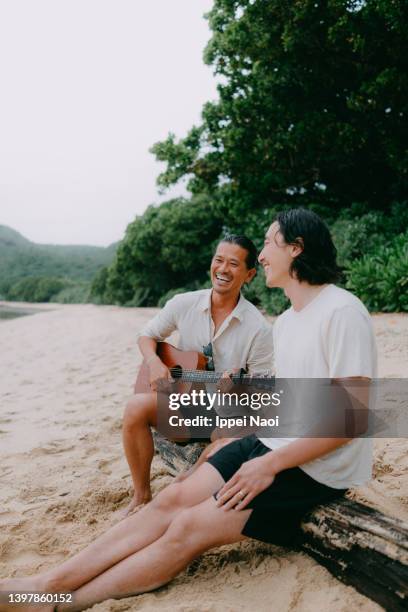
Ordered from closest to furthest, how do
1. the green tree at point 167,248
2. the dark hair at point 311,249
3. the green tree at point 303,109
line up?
1. the dark hair at point 311,249
2. the green tree at point 303,109
3. the green tree at point 167,248

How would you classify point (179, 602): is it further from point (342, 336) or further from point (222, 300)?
point (222, 300)

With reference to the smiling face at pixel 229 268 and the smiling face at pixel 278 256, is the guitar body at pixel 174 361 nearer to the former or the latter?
the smiling face at pixel 229 268

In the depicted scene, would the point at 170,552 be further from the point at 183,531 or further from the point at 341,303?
the point at 341,303

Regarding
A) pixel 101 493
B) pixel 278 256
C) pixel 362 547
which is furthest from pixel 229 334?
pixel 362 547

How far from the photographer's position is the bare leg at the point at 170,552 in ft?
6.40

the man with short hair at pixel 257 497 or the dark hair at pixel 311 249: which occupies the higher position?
the dark hair at pixel 311 249

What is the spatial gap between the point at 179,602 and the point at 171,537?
0.23 m

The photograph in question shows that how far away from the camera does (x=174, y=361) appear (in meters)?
3.19

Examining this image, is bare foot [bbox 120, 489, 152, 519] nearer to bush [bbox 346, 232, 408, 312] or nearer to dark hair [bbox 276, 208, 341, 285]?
dark hair [bbox 276, 208, 341, 285]

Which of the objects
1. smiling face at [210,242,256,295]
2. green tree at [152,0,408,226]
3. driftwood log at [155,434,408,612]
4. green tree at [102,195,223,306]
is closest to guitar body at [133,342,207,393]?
smiling face at [210,242,256,295]

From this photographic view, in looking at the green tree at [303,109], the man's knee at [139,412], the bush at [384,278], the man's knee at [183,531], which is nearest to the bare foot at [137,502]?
the man's knee at [139,412]

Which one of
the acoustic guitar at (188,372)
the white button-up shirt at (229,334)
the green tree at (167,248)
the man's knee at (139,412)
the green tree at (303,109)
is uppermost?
the green tree at (303,109)

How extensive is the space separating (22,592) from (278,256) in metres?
1.63

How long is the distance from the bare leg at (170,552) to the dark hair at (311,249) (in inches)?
37.4
